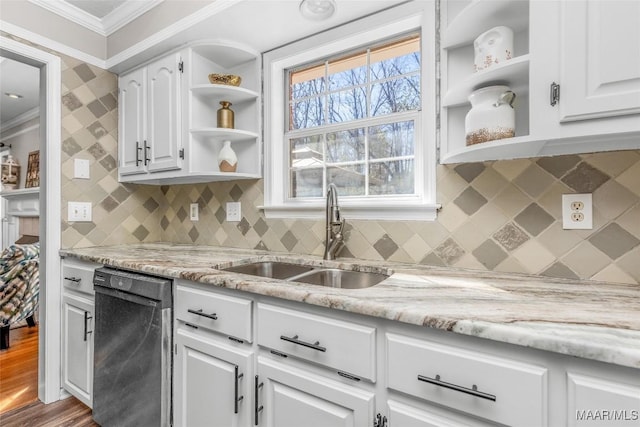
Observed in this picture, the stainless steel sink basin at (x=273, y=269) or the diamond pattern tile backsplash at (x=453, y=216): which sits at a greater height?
the diamond pattern tile backsplash at (x=453, y=216)

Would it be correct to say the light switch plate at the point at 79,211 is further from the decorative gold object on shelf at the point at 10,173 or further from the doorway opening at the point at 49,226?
the decorative gold object on shelf at the point at 10,173

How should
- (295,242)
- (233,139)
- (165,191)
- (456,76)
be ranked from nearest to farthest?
(456,76), (295,242), (233,139), (165,191)

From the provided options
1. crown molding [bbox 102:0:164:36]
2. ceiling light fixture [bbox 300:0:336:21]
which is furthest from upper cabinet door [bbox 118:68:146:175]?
ceiling light fixture [bbox 300:0:336:21]

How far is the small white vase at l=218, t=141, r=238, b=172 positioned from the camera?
2.00 metres

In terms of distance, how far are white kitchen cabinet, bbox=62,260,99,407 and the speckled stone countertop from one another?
688 mm

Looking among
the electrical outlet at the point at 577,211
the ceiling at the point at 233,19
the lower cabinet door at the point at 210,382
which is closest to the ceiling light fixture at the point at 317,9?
the ceiling at the point at 233,19

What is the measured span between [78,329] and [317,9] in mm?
2176

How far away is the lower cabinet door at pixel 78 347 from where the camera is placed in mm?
1840

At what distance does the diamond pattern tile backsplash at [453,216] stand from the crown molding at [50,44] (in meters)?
0.04

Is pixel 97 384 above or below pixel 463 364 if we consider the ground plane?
below

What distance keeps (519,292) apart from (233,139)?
1.72 metres

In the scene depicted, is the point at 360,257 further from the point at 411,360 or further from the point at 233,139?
the point at 233,139

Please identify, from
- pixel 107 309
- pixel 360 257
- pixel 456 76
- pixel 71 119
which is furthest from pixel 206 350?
pixel 71 119

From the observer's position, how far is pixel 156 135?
2.10 metres
